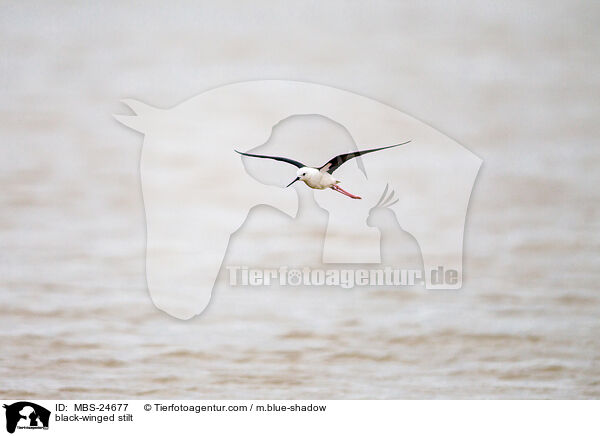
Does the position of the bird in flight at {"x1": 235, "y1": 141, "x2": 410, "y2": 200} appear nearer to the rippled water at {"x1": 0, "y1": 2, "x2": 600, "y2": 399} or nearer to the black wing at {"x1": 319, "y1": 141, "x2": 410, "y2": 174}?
the black wing at {"x1": 319, "y1": 141, "x2": 410, "y2": 174}

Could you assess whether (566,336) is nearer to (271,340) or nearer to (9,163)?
(271,340)

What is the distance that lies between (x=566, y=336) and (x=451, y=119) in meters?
1.02

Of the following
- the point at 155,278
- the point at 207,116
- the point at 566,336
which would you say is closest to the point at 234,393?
the point at 155,278

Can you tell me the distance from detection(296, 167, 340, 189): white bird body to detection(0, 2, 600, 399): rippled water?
33 centimetres

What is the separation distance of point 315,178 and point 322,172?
40 millimetres

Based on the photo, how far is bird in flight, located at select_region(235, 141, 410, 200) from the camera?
12.2ft

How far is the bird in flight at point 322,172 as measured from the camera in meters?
3.73

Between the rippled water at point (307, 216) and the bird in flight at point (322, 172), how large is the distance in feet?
0.95
